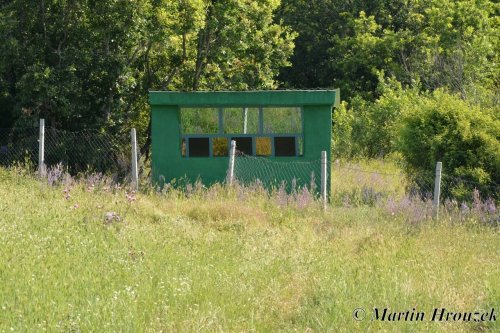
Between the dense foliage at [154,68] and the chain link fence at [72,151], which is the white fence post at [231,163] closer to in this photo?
the dense foliage at [154,68]

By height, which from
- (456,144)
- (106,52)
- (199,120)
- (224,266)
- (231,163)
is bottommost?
(224,266)

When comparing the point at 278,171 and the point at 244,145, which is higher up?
the point at 244,145

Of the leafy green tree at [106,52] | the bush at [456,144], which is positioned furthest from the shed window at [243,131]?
the leafy green tree at [106,52]

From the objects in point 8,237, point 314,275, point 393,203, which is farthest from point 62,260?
point 393,203

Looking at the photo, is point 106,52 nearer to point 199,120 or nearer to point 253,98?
point 199,120

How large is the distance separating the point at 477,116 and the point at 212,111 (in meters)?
5.50


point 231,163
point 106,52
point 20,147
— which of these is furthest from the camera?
point 106,52


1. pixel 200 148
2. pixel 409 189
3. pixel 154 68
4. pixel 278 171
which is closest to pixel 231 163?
pixel 278 171

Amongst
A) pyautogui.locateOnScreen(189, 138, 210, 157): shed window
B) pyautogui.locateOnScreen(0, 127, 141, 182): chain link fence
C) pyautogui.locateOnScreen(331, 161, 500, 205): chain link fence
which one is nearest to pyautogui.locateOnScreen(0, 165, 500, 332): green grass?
pyautogui.locateOnScreen(331, 161, 500, 205): chain link fence

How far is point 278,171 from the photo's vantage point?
58.4 feet

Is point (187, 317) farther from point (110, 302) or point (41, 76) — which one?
point (41, 76)

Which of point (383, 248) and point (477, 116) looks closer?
point (383, 248)

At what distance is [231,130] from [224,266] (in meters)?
8.55

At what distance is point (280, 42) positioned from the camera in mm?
24984
